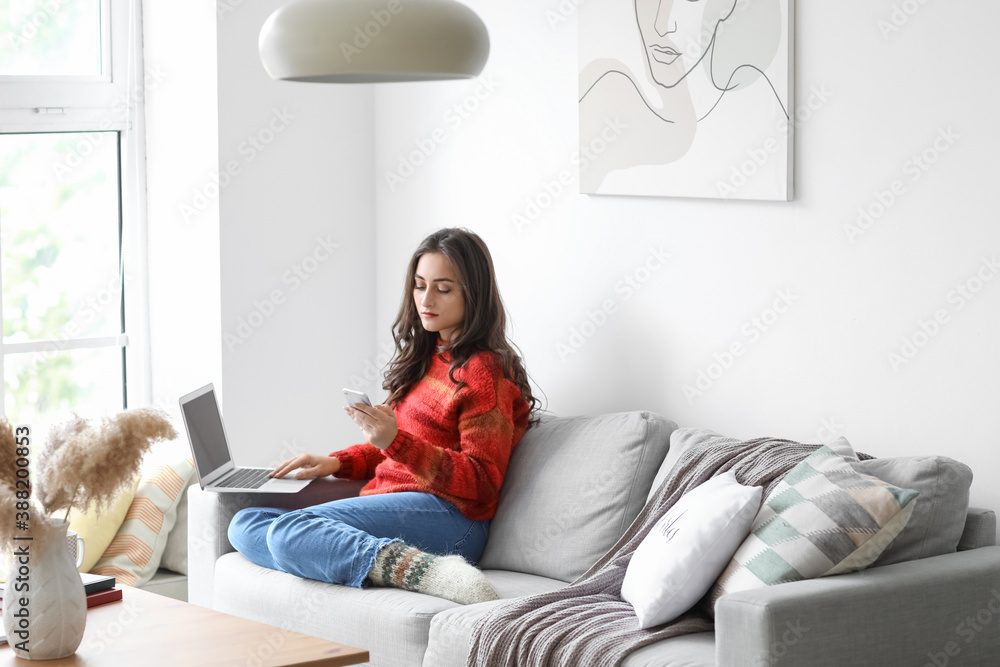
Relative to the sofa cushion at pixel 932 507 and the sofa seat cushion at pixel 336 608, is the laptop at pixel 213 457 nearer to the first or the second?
the sofa seat cushion at pixel 336 608

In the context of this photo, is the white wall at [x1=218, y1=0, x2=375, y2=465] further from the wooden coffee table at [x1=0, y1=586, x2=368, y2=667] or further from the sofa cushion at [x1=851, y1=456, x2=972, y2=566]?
the sofa cushion at [x1=851, y1=456, x2=972, y2=566]

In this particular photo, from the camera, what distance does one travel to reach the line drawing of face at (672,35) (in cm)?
302

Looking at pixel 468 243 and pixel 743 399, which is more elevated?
pixel 468 243

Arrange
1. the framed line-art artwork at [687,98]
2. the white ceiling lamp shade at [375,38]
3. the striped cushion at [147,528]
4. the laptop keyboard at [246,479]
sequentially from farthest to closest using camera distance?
1. the striped cushion at [147,528]
2. the laptop keyboard at [246,479]
3. the framed line-art artwork at [687,98]
4. the white ceiling lamp shade at [375,38]

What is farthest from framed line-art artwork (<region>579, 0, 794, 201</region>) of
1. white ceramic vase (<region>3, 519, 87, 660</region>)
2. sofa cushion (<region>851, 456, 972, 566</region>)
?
white ceramic vase (<region>3, 519, 87, 660</region>)

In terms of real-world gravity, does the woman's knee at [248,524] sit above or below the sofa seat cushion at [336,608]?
above

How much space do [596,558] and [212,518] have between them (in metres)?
0.99

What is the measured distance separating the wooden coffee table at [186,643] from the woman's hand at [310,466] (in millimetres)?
929

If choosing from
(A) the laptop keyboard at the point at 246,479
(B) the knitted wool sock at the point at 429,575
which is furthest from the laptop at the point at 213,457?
(B) the knitted wool sock at the point at 429,575

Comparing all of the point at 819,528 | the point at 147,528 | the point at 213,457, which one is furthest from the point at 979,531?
the point at 147,528

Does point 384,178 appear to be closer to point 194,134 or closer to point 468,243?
point 194,134

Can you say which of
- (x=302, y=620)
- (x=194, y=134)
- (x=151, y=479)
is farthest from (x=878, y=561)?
(x=194, y=134)

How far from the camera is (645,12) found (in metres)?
3.16

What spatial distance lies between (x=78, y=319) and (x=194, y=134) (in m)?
0.70
